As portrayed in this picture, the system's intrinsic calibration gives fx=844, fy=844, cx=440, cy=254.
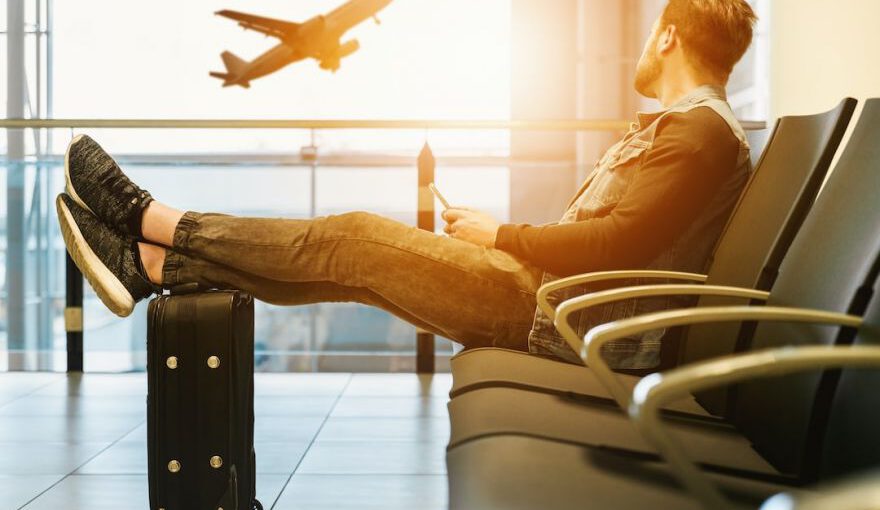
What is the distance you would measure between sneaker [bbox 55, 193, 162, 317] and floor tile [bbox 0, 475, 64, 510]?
1.86 feet

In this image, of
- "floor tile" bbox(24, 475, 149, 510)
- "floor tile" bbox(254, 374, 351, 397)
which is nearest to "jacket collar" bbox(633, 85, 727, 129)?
"floor tile" bbox(24, 475, 149, 510)

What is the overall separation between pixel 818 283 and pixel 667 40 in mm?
910

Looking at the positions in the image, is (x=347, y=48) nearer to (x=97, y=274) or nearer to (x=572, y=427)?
(x=97, y=274)

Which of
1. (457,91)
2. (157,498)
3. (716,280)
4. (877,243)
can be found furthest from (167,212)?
(457,91)

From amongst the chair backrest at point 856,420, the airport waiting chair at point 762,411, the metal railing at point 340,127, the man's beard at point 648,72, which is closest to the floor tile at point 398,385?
the metal railing at point 340,127

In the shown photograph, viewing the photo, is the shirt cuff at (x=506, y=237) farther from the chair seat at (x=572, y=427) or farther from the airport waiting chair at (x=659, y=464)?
the airport waiting chair at (x=659, y=464)

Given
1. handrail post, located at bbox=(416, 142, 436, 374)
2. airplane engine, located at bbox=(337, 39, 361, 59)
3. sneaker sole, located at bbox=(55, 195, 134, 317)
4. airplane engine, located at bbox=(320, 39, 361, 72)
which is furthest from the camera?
airplane engine, located at bbox=(337, 39, 361, 59)

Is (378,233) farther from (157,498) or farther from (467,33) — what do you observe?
(467,33)

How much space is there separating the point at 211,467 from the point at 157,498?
Result: 0.40 feet

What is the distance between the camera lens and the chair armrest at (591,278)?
1.41 meters

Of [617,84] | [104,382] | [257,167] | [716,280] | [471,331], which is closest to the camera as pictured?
[716,280]

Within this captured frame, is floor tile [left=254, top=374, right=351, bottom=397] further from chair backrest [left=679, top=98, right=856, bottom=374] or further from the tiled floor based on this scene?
chair backrest [left=679, top=98, right=856, bottom=374]

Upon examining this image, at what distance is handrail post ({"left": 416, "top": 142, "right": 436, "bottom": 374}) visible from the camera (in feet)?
11.7

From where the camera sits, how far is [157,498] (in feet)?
5.41
